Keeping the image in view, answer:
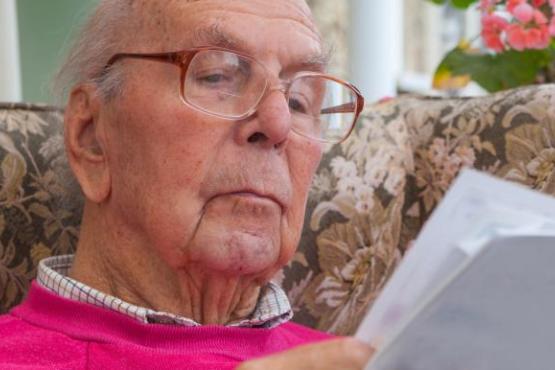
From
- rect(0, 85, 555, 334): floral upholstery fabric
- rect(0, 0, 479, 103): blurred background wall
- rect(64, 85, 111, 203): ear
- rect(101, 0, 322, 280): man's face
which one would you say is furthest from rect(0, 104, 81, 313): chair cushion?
rect(0, 0, 479, 103): blurred background wall

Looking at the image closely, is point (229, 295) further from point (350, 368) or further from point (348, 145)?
point (350, 368)

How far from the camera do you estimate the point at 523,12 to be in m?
1.95

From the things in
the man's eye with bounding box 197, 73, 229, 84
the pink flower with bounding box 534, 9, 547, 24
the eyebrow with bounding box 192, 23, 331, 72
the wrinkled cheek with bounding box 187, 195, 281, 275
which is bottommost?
the wrinkled cheek with bounding box 187, 195, 281, 275

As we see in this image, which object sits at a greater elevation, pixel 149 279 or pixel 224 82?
pixel 224 82

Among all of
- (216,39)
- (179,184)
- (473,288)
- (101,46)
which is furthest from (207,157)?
(473,288)

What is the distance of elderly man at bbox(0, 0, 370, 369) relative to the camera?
1378mm

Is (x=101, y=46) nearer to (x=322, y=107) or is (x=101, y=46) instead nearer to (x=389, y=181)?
Answer: (x=322, y=107)

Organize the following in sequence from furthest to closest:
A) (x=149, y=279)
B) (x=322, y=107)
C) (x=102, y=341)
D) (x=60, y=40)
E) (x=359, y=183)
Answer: (x=60, y=40) → (x=359, y=183) → (x=322, y=107) → (x=149, y=279) → (x=102, y=341)

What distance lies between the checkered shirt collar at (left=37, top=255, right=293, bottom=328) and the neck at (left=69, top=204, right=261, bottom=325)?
34mm

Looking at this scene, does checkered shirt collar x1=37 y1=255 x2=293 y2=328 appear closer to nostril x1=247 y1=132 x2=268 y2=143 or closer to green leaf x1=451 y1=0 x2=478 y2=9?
nostril x1=247 y1=132 x2=268 y2=143

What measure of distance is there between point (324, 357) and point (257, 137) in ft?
1.86

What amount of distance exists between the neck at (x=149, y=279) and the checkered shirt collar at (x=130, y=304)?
34 millimetres

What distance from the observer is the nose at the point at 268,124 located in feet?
4.58

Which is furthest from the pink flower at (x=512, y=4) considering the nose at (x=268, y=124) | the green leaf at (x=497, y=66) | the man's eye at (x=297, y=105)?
the nose at (x=268, y=124)
